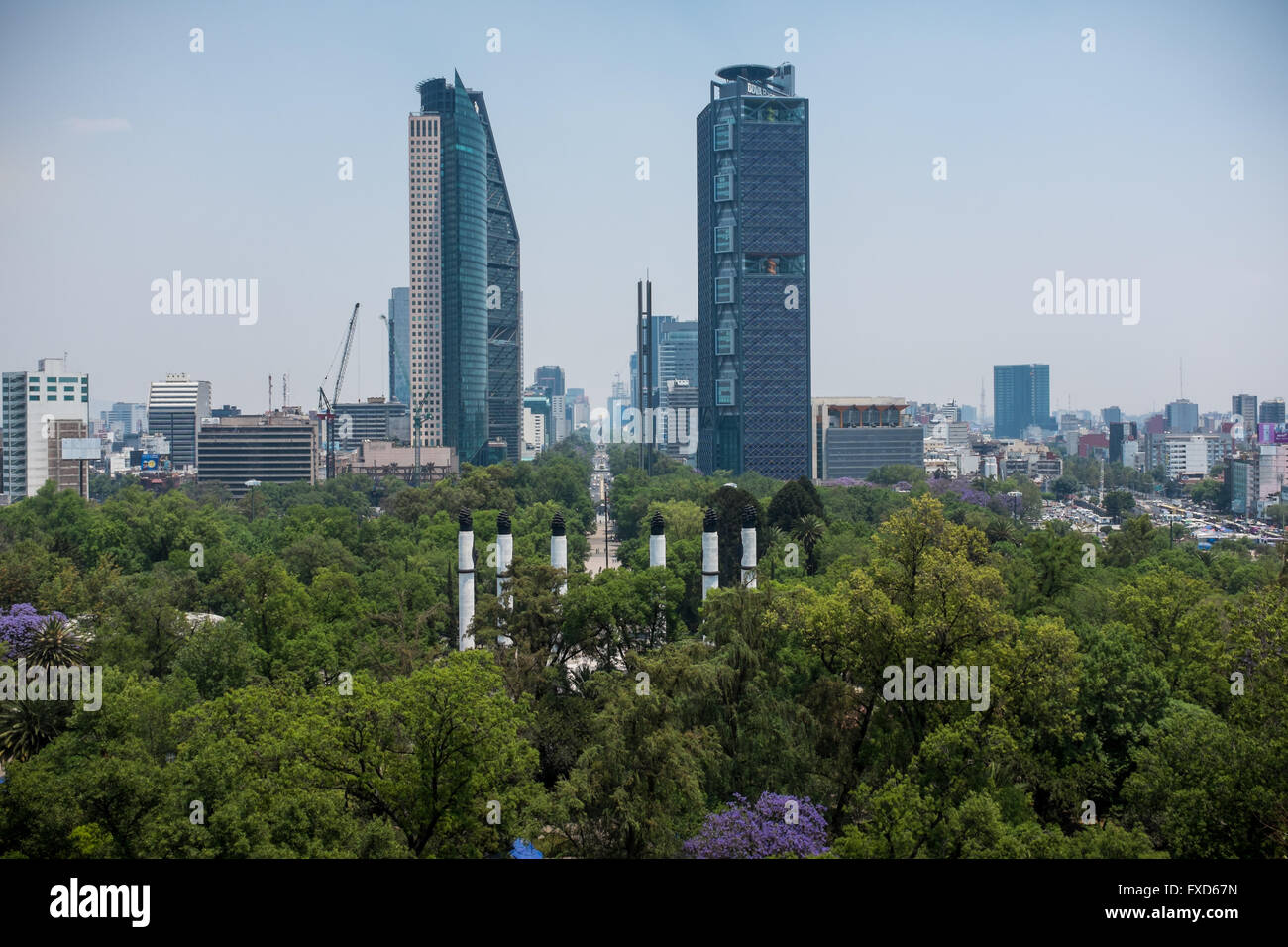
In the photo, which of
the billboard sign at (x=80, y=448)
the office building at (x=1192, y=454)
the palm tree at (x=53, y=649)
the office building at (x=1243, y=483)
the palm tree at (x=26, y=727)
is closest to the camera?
the palm tree at (x=26, y=727)

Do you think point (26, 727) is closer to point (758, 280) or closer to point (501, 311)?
point (758, 280)

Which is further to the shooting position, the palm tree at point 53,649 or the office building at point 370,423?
the office building at point 370,423

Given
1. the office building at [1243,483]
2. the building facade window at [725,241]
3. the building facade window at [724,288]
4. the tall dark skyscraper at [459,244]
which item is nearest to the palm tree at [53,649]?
the building facade window at [724,288]

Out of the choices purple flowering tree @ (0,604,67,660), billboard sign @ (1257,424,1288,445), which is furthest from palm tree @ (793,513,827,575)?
billboard sign @ (1257,424,1288,445)

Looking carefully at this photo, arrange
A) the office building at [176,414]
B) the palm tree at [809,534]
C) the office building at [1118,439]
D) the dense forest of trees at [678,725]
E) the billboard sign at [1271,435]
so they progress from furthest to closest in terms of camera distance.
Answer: the office building at [1118,439] < the office building at [176,414] < the billboard sign at [1271,435] < the palm tree at [809,534] < the dense forest of trees at [678,725]

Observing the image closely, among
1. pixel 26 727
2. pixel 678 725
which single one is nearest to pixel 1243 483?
pixel 678 725

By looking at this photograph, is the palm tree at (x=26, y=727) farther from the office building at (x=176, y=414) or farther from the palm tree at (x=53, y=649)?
the office building at (x=176, y=414)

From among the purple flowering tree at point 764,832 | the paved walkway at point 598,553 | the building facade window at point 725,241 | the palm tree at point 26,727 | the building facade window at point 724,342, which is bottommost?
the paved walkway at point 598,553
